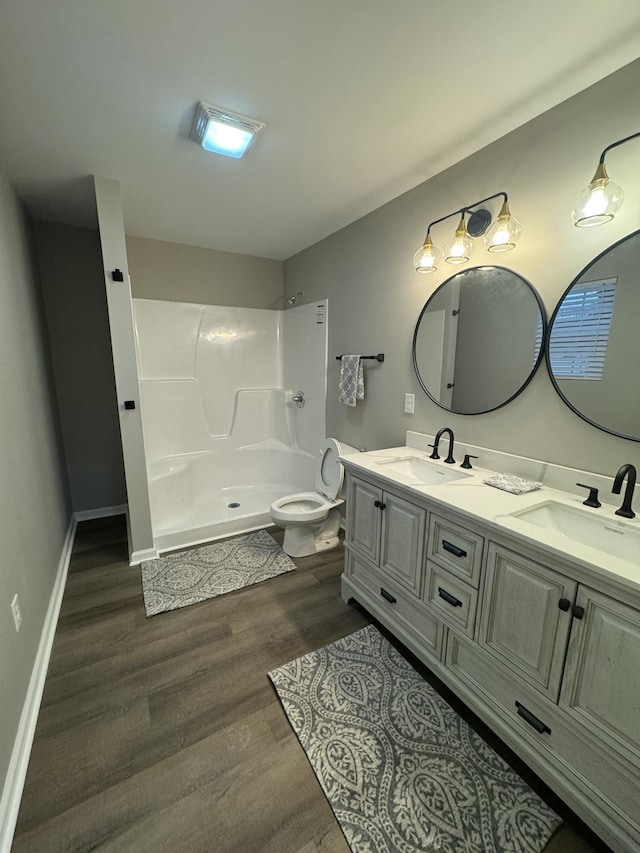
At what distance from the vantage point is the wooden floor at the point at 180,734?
1027mm

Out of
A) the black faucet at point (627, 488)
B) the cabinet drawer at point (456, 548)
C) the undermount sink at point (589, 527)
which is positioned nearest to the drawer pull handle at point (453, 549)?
the cabinet drawer at point (456, 548)

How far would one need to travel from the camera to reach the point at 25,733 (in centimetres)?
124

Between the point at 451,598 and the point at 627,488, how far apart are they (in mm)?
743

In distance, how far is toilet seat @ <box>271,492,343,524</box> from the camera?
235cm

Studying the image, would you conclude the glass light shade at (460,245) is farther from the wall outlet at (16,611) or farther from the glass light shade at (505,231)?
the wall outlet at (16,611)

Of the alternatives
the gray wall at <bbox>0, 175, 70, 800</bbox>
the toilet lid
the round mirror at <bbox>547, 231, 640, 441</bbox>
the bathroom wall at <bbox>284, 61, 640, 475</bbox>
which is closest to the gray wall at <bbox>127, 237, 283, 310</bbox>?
the gray wall at <bbox>0, 175, 70, 800</bbox>

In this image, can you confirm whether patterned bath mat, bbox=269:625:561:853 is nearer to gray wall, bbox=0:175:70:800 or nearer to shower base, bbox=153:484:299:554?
gray wall, bbox=0:175:70:800

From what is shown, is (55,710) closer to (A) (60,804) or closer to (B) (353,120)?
(A) (60,804)

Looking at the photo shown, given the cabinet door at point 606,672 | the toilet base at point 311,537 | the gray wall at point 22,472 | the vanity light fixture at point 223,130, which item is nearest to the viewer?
the cabinet door at point 606,672

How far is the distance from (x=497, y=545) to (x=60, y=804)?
5.47ft

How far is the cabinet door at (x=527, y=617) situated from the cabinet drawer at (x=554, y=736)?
0.08m

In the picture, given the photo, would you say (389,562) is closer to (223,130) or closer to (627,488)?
(627,488)

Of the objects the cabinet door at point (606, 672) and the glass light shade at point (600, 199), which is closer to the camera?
the cabinet door at point (606, 672)

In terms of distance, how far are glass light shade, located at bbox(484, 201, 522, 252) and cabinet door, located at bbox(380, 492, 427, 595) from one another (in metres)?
1.24
